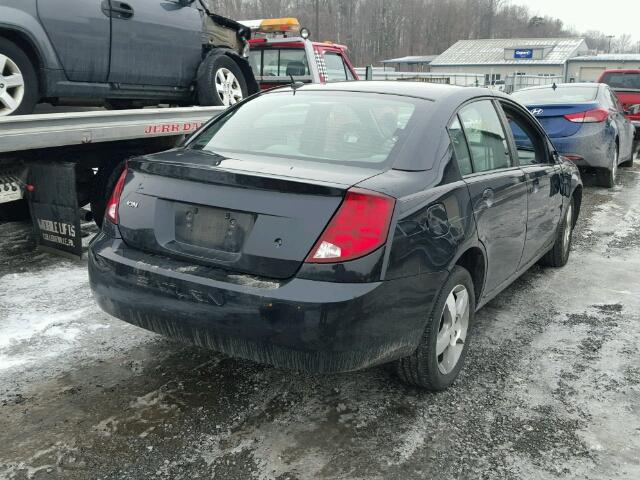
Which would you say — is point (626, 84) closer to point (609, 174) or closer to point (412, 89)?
point (609, 174)

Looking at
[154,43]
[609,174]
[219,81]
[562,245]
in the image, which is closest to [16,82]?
[154,43]

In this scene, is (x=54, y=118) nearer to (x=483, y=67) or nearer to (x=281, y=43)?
(x=281, y=43)

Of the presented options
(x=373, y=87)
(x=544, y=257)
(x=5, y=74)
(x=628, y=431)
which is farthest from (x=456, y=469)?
(x=5, y=74)

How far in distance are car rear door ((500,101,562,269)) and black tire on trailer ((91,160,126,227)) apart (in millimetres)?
3272

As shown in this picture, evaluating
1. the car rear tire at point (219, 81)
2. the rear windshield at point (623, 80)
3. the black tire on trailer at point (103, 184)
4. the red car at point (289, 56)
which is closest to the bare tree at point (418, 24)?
the rear windshield at point (623, 80)

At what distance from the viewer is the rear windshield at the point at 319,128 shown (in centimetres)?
311

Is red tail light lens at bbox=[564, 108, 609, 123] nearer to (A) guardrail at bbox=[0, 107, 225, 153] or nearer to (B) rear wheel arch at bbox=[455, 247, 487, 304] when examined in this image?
(A) guardrail at bbox=[0, 107, 225, 153]

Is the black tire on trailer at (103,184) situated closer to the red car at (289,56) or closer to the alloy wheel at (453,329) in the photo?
the alloy wheel at (453,329)

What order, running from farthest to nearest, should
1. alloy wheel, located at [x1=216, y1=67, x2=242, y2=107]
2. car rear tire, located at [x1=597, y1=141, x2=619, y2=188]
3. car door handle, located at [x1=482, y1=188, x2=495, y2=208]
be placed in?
1. car rear tire, located at [x1=597, y1=141, x2=619, y2=188]
2. alloy wheel, located at [x1=216, y1=67, x2=242, y2=107]
3. car door handle, located at [x1=482, y1=188, x2=495, y2=208]

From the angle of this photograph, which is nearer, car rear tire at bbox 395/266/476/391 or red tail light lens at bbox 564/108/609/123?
car rear tire at bbox 395/266/476/391

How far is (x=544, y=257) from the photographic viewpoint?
17.6 ft

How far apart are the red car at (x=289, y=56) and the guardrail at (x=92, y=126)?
4.30m

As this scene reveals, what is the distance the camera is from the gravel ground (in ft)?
8.46

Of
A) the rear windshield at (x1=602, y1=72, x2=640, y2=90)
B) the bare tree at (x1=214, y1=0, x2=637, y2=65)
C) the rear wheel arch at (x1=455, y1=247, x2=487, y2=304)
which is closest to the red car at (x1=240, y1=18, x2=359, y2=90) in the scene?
the rear wheel arch at (x1=455, y1=247, x2=487, y2=304)
